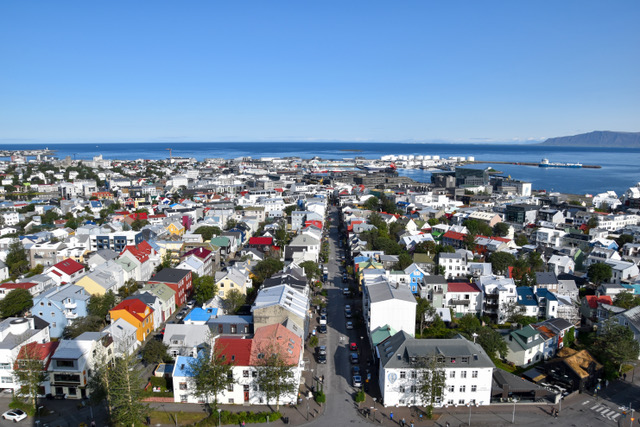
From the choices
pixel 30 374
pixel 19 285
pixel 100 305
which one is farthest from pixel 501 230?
pixel 19 285

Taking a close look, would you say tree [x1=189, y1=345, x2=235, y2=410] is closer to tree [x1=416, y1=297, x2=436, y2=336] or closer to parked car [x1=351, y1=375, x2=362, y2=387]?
parked car [x1=351, y1=375, x2=362, y2=387]

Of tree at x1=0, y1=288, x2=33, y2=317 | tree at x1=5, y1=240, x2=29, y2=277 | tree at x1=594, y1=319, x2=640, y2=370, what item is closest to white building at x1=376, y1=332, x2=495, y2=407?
tree at x1=594, y1=319, x2=640, y2=370

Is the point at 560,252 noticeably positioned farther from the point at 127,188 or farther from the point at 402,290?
the point at 127,188

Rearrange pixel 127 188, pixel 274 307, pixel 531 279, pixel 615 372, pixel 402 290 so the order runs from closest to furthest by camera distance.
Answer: pixel 615 372 < pixel 274 307 < pixel 402 290 < pixel 531 279 < pixel 127 188

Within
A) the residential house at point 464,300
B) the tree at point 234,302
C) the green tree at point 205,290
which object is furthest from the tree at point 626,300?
the green tree at point 205,290

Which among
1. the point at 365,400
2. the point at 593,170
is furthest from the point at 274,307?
the point at 593,170

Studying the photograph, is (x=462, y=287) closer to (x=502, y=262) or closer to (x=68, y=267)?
(x=502, y=262)
